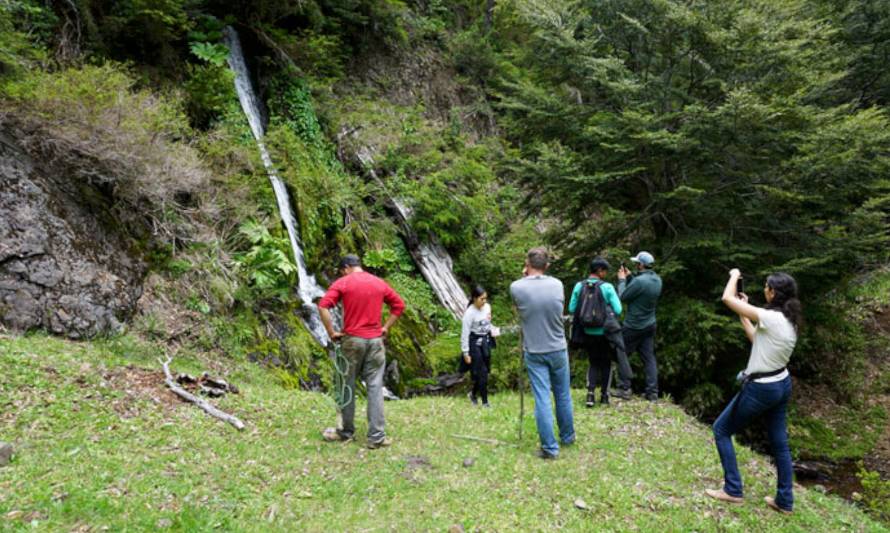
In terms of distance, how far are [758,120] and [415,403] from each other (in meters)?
8.52

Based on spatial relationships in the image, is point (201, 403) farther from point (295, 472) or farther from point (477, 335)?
point (477, 335)

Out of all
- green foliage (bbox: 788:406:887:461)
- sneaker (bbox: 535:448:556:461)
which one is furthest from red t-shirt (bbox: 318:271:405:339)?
green foliage (bbox: 788:406:887:461)

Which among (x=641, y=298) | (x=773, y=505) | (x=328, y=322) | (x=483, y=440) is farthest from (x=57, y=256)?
(x=773, y=505)

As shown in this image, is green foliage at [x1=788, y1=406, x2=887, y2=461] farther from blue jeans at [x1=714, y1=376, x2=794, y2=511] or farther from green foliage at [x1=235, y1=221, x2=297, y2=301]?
green foliage at [x1=235, y1=221, x2=297, y2=301]

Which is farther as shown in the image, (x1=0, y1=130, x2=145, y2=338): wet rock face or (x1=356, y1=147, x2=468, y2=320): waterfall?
(x1=356, y1=147, x2=468, y2=320): waterfall

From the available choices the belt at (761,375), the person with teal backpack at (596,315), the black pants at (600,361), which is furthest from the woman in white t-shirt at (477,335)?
the belt at (761,375)

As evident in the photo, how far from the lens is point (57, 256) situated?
7.51 metres

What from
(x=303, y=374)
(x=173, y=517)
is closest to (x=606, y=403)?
(x=303, y=374)

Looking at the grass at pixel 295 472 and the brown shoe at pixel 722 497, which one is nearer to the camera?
the grass at pixel 295 472

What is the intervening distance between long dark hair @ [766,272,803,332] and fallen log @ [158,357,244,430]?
5.61 meters

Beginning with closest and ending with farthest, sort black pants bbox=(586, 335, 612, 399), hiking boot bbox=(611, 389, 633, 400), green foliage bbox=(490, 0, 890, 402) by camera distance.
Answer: black pants bbox=(586, 335, 612, 399)
hiking boot bbox=(611, 389, 633, 400)
green foliage bbox=(490, 0, 890, 402)

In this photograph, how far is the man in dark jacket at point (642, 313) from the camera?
790 cm

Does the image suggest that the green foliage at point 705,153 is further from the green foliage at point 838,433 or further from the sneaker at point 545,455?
the sneaker at point 545,455

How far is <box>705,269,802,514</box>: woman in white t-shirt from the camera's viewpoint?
4695mm
